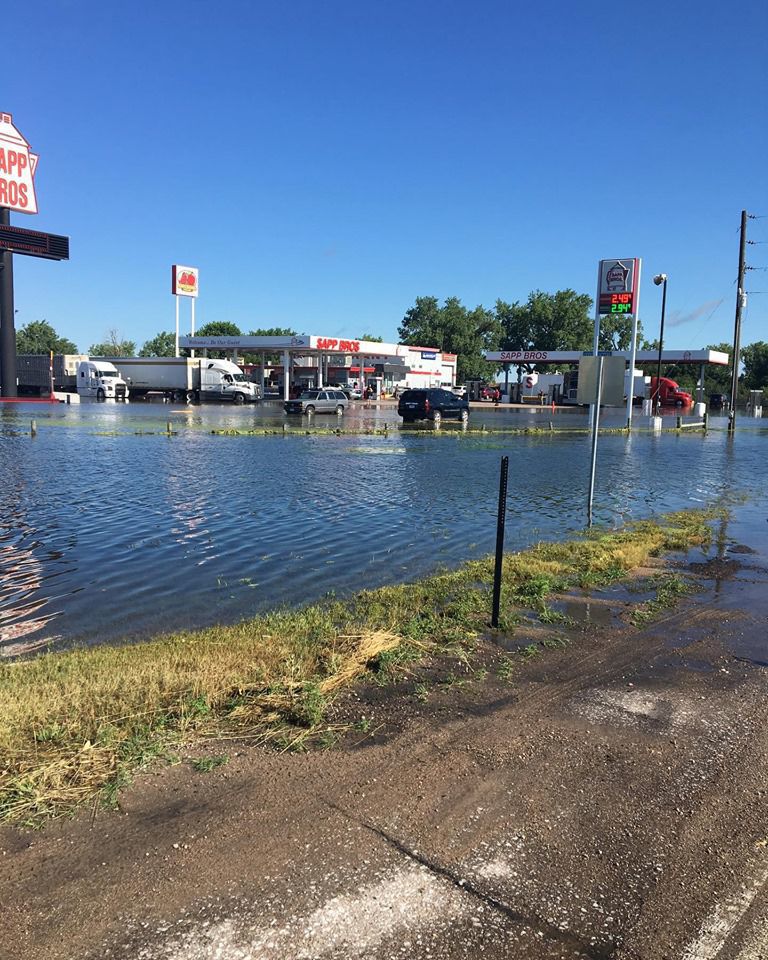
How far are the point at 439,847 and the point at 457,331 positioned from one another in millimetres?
122813

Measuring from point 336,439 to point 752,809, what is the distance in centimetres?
2496

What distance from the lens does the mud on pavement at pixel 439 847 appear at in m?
2.67

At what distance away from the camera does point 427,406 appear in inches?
1615

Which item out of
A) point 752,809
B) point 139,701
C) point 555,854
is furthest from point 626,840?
point 139,701

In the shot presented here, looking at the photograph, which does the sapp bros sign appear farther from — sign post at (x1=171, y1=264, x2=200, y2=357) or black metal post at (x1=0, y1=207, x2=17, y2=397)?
black metal post at (x1=0, y1=207, x2=17, y2=397)

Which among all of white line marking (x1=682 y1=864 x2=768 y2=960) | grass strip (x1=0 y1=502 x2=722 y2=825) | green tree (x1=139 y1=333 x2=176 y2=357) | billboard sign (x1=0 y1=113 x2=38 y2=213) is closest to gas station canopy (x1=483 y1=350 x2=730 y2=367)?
billboard sign (x1=0 y1=113 x2=38 y2=213)

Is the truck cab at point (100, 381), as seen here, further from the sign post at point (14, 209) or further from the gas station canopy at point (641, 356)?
the gas station canopy at point (641, 356)

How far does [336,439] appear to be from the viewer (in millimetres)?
28031

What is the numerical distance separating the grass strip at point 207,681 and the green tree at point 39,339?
164 meters

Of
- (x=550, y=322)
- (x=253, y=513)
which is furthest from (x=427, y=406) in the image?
(x=550, y=322)

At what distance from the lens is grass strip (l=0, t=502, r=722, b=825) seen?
375 centimetres

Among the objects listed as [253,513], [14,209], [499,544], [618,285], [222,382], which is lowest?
[253,513]

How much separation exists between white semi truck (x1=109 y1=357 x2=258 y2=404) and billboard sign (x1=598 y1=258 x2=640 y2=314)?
119 ft

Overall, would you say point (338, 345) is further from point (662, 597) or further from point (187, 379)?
point (662, 597)
